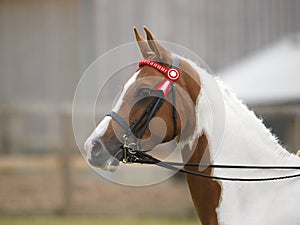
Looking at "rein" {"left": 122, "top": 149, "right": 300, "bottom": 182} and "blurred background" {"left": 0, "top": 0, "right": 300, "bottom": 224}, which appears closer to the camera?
"rein" {"left": 122, "top": 149, "right": 300, "bottom": 182}

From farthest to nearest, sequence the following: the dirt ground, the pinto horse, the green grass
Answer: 1. the dirt ground
2. the green grass
3. the pinto horse

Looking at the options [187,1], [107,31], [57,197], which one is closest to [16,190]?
[57,197]

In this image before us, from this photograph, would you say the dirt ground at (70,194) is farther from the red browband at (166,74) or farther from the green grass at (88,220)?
the red browband at (166,74)

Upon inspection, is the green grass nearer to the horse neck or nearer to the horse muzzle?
the horse muzzle

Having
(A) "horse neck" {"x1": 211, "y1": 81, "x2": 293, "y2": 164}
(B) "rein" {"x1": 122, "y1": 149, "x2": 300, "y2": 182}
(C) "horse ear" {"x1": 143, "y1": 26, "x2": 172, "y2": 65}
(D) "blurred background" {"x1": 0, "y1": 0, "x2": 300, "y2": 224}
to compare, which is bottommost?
(D) "blurred background" {"x1": 0, "y1": 0, "x2": 300, "y2": 224}

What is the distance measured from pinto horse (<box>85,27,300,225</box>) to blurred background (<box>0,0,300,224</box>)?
7505 mm

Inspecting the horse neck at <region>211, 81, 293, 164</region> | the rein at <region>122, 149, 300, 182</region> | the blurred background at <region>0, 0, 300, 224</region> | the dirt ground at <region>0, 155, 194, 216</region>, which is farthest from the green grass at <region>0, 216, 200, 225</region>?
the horse neck at <region>211, 81, 293, 164</region>

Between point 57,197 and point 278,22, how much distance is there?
7.78m

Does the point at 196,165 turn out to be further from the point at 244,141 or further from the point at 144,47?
the point at 144,47

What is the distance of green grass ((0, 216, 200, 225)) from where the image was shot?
12000 mm

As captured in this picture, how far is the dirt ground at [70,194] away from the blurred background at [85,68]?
2cm

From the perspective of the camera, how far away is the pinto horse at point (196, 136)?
4.74 meters

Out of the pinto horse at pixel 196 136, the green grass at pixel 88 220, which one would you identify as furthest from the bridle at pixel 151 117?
the green grass at pixel 88 220

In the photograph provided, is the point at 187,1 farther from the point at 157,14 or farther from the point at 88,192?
the point at 88,192
